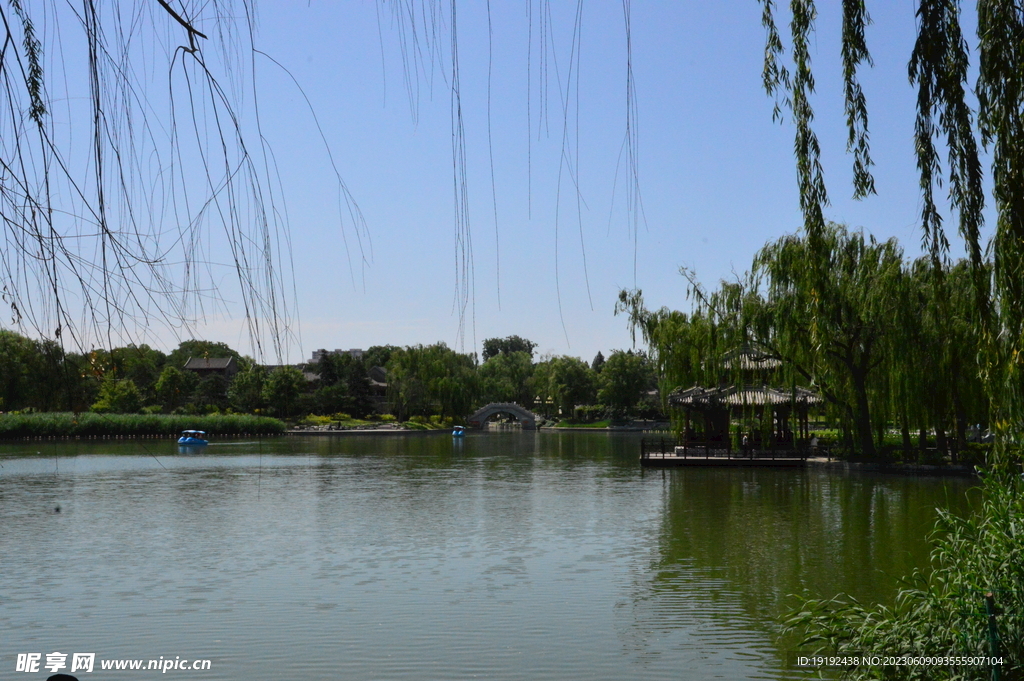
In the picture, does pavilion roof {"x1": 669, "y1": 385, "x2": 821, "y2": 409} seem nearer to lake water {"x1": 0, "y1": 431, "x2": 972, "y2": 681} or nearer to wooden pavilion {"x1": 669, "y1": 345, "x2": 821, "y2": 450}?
wooden pavilion {"x1": 669, "y1": 345, "x2": 821, "y2": 450}

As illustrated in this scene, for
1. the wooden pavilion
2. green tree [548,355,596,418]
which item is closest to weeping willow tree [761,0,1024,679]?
the wooden pavilion

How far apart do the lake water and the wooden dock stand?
7.94 feet

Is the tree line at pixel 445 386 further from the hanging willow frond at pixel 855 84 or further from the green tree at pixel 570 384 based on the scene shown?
the hanging willow frond at pixel 855 84

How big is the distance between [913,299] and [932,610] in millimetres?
15119

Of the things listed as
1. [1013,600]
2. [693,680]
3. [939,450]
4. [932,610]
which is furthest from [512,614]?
[939,450]

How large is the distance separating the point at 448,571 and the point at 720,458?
558 inches

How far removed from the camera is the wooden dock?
22.0 m

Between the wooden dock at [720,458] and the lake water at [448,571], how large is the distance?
2419mm

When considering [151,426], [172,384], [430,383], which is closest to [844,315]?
[172,384]

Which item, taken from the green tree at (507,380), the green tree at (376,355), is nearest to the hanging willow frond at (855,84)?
the green tree at (507,380)

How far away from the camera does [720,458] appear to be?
22594 mm

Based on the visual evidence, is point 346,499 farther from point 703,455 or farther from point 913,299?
point 913,299

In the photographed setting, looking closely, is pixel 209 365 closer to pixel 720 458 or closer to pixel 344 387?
pixel 720 458

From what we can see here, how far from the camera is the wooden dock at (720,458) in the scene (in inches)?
868
